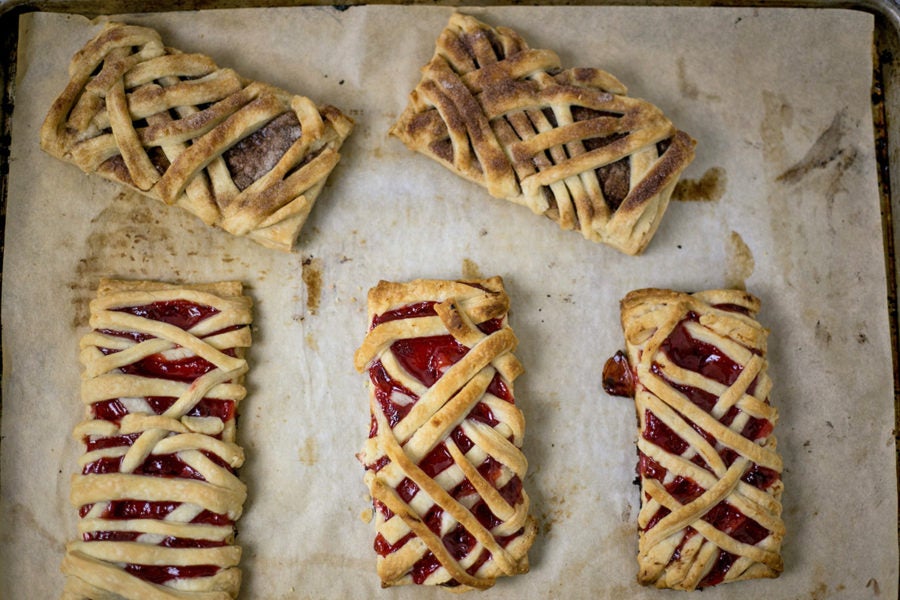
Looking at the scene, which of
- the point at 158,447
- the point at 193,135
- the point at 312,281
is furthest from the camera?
the point at 312,281

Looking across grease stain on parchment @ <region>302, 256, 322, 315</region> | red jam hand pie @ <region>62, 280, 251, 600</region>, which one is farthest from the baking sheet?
red jam hand pie @ <region>62, 280, 251, 600</region>

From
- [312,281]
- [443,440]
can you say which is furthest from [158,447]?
[443,440]

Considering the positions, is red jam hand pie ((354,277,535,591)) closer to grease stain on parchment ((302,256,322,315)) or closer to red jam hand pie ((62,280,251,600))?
grease stain on parchment ((302,256,322,315))

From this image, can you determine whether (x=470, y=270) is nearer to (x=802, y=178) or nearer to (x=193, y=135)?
(x=193, y=135)

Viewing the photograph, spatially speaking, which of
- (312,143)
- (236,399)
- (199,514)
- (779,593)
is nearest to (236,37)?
(312,143)

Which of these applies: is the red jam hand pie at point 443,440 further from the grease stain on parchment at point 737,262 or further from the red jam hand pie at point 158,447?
the grease stain on parchment at point 737,262

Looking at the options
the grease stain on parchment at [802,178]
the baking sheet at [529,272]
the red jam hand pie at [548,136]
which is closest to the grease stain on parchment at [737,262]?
the baking sheet at [529,272]
